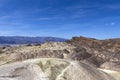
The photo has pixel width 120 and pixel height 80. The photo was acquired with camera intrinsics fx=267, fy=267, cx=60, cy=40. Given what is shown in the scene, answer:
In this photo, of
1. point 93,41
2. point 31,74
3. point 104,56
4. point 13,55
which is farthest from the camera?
point 93,41

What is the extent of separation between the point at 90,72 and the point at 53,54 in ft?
23.5

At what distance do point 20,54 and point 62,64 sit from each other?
7.17 meters

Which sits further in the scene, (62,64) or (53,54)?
(53,54)

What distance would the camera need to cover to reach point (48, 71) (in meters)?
11.8

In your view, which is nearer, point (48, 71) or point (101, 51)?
point (48, 71)

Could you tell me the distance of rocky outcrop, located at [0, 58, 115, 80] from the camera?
1159 cm

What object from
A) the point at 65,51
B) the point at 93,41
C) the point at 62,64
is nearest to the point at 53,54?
the point at 65,51

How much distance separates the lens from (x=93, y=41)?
28438mm

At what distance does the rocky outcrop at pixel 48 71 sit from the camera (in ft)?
38.0

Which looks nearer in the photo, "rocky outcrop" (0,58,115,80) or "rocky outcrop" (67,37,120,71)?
"rocky outcrop" (0,58,115,80)

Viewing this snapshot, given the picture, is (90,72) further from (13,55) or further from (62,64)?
→ (13,55)

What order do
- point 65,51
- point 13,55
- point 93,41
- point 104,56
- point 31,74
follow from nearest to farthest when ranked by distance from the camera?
point 31,74 < point 13,55 < point 65,51 < point 104,56 < point 93,41

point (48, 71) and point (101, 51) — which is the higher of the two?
A: point (101, 51)

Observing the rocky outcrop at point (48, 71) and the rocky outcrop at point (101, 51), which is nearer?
the rocky outcrop at point (48, 71)
